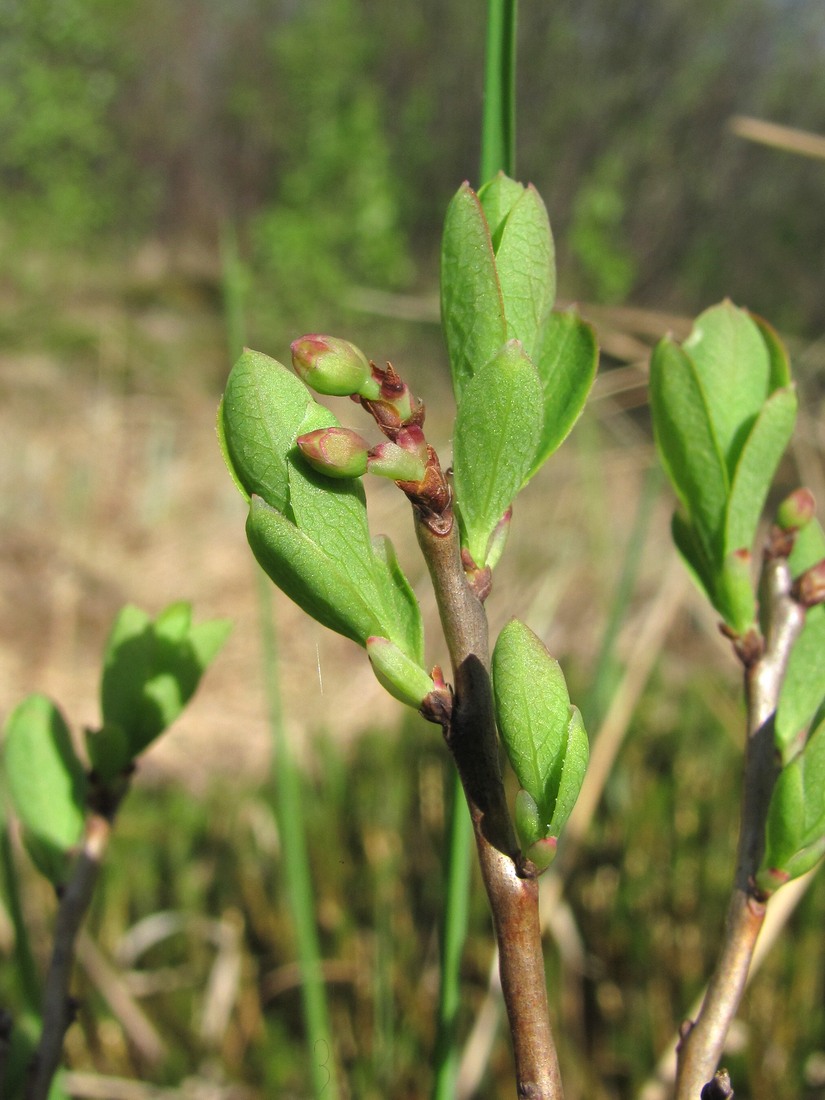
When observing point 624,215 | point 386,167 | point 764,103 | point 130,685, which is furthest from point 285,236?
point 130,685

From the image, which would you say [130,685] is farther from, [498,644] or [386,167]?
[386,167]

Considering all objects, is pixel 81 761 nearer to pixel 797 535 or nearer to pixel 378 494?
pixel 797 535

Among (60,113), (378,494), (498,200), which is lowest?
(498,200)

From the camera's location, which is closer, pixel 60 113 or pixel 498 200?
pixel 498 200

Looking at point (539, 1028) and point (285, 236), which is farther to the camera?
point (285, 236)

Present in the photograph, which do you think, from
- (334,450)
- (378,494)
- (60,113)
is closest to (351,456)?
(334,450)

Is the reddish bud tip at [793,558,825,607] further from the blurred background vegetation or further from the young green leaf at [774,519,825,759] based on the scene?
the blurred background vegetation
